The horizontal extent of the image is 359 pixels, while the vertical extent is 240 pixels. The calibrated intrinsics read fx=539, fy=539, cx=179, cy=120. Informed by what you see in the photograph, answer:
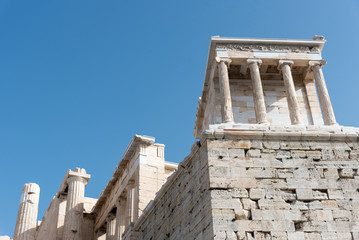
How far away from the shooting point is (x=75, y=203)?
2136cm

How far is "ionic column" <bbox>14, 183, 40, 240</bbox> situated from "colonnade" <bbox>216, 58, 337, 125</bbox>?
11.7m

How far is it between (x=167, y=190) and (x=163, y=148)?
21.1 ft

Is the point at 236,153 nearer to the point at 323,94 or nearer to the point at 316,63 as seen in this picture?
the point at 323,94

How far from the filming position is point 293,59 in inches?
711

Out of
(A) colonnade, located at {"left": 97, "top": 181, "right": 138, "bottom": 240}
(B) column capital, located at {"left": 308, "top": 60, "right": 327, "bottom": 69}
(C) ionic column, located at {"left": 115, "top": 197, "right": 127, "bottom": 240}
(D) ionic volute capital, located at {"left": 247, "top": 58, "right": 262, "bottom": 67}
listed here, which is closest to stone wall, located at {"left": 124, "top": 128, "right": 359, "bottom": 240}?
(A) colonnade, located at {"left": 97, "top": 181, "right": 138, "bottom": 240}

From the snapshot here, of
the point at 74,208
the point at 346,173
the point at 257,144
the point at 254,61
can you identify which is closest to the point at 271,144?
the point at 257,144

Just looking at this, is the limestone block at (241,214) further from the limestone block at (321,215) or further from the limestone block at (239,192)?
the limestone block at (321,215)

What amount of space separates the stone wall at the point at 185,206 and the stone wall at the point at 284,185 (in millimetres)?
310

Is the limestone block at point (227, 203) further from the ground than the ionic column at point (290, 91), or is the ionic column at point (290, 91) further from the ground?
the ionic column at point (290, 91)

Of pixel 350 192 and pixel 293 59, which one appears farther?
pixel 293 59

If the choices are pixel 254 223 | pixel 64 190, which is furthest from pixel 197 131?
pixel 254 223

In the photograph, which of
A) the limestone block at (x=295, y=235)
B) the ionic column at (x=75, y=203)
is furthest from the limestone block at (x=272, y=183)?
the ionic column at (x=75, y=203)

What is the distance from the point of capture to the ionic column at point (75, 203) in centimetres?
2069

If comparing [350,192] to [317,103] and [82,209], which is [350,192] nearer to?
[317,103]
